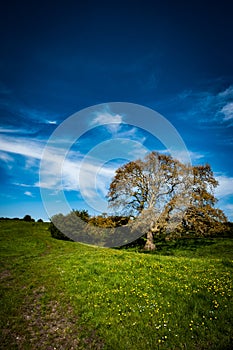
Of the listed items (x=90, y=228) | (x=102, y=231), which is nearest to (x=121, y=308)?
(x=102, y=231)

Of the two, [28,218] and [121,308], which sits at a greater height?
[28,218]

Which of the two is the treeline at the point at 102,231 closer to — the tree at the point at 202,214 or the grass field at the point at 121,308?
the tree at the point at 202,214

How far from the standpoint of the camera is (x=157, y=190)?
92.5 ft

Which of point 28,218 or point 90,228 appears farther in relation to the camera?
point 28,218

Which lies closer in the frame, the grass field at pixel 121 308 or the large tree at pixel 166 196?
the grass field at pixel 121 308

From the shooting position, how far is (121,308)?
30.1 feet

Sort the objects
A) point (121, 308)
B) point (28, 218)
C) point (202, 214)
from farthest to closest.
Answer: point (28, 218) → point (202, 214) → point (121, 308)

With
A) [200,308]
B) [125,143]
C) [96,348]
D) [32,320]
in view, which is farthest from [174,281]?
[125,143]

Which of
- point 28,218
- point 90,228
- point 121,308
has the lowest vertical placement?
point 121,308

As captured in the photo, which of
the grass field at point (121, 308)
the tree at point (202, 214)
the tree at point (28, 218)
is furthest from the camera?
the tree at point (28, 218)

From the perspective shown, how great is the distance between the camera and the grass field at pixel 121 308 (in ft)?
23.7

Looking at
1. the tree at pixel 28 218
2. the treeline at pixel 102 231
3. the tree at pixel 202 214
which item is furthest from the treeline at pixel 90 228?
the tree at pixel 28 218

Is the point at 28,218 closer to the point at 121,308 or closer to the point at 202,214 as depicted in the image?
the point at 202,214

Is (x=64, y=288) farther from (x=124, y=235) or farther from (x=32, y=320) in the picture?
(x=124, y=235)
